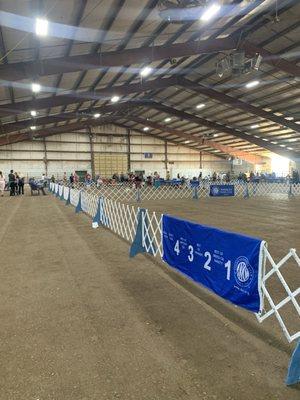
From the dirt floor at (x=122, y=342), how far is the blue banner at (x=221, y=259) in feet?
1.07

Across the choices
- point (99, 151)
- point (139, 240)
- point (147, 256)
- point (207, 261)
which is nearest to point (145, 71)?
point (139, 240)

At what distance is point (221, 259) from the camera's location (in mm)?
3682

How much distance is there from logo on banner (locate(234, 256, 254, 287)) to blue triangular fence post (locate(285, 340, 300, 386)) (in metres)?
0.88

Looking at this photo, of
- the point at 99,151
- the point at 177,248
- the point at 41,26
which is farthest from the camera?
the point at 99,151

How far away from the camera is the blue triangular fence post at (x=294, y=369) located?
2447 mm

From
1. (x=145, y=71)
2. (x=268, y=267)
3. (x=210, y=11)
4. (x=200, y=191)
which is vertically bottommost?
(x=268, y=267)

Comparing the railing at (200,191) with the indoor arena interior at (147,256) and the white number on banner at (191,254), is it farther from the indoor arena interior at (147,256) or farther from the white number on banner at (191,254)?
the white number on banner at (191,254)

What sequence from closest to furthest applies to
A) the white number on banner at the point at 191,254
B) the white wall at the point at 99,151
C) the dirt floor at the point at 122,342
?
the dirt floor at the point at 122,342 < the white number on banner at the point at 191,254 < the white wall at the point at 99,151

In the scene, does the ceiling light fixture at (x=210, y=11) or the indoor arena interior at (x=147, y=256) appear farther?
the ceiling light fixture at (x=210, y=11)

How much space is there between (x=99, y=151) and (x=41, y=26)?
103ft

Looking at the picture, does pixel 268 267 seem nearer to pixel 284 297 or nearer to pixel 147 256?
pixel 284 297

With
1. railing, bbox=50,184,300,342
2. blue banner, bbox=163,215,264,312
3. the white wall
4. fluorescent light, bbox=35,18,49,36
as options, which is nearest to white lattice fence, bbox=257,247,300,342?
railing, bbox=50,184,300,342

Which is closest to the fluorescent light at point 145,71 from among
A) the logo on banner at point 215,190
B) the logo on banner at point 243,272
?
the logo on banner at point 215,190

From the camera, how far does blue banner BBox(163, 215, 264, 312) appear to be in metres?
3.21
